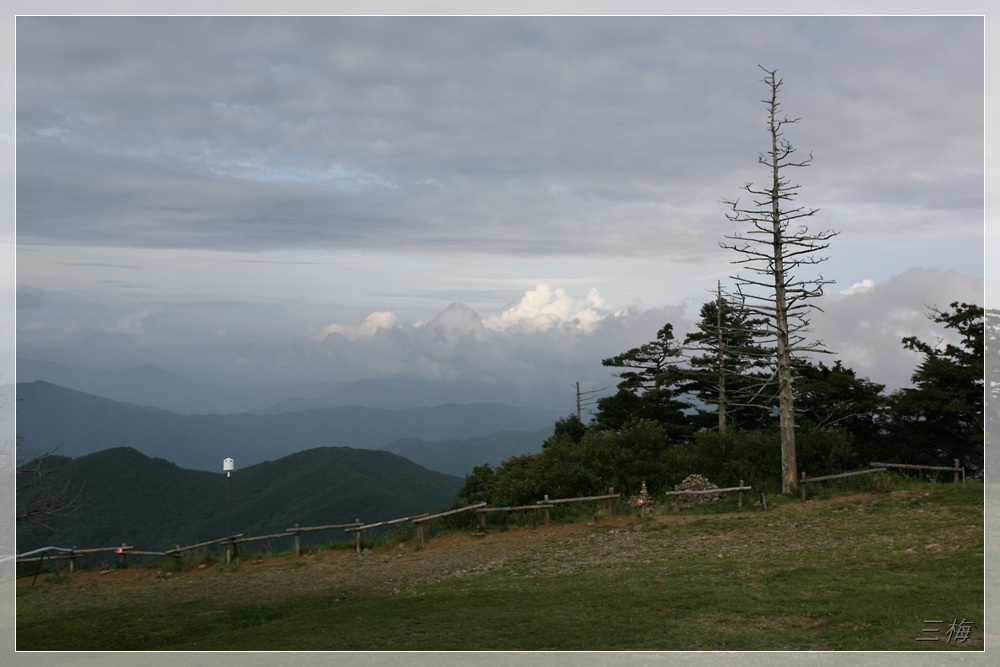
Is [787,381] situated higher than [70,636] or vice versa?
[787,381]

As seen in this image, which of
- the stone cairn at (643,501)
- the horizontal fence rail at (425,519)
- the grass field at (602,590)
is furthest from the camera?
the stone cairn at (643,501)

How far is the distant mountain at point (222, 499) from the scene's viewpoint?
86.4 metres

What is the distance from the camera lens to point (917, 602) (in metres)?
8.24

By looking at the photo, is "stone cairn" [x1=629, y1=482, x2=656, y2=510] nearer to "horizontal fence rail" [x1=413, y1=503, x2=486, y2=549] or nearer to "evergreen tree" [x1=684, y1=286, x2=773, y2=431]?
"horizontal fence rail" [x1=413, y1=503, x2=486, y2=549]

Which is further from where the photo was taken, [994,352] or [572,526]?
[994,352]

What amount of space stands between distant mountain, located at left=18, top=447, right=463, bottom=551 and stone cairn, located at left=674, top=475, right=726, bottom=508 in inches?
2489

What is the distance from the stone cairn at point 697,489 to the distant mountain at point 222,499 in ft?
207

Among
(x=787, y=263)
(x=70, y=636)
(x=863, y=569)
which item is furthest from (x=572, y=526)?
(x=70, y=636)

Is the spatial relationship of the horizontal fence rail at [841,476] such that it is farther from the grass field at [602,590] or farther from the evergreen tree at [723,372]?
the evergreen tree at [723,372]

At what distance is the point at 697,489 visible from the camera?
63.7 ft

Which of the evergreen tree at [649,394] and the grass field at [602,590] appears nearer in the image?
the grass field at [602,590]

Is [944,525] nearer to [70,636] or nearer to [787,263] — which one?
[787,263]

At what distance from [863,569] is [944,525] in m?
3.76

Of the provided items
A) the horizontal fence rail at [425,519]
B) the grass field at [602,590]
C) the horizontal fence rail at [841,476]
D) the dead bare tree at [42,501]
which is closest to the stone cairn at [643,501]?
the grass field at [602,590]
